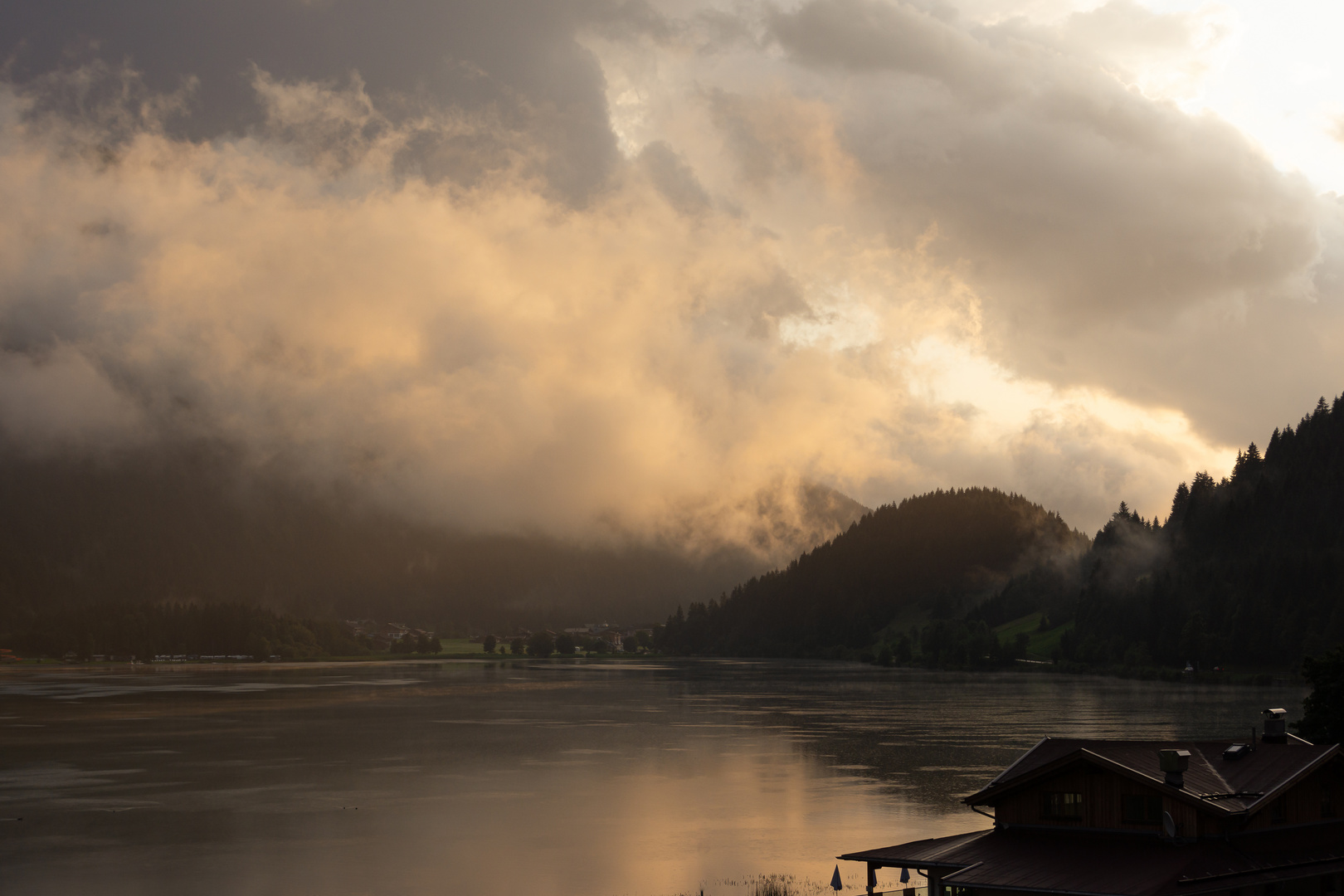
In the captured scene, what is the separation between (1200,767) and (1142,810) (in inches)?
167

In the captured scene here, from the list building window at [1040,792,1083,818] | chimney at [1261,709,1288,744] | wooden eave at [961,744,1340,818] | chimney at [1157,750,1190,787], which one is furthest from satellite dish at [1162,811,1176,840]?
chimney at [1261,709,1288,744]

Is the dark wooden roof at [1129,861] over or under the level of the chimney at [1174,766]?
under

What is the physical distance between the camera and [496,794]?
9044 cm

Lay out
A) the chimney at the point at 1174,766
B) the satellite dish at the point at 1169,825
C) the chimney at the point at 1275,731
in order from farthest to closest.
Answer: the chimney at the point at 1275,731, the chimney at the point at 1174,766, the satellite dish at the point at 1169,825

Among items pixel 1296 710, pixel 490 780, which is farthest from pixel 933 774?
pixel 1296 710

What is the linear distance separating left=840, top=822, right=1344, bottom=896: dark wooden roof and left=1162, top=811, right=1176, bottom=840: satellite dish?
0.34 m

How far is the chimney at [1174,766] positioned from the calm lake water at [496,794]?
21085 mm

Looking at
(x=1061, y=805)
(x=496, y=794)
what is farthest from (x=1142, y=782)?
(x=496, y=794)

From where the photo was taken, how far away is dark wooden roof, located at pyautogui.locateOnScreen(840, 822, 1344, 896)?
37.7 metres

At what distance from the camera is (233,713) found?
172m

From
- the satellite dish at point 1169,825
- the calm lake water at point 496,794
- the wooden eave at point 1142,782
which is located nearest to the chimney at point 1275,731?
the wooden eave at point 1142,782

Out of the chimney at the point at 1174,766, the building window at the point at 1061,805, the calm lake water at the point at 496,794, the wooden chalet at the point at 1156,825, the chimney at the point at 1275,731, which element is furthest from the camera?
the calm lake water at the point at 496,794

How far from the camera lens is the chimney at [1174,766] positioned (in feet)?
134

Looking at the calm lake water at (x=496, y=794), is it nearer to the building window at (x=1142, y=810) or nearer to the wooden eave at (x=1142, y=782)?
the wooden eave at (x=1142, y=782)
